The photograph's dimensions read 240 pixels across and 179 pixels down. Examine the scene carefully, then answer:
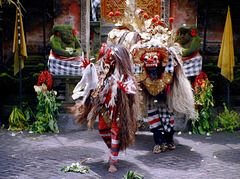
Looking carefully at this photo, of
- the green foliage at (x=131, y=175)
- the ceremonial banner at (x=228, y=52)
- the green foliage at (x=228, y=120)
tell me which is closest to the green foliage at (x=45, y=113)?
the green foliage at (x=131, y=175)

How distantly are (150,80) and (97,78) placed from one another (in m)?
1.48

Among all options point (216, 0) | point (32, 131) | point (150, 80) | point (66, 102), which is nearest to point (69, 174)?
point (150, 80)

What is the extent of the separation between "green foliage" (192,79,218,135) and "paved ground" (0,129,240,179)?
28 centimetres

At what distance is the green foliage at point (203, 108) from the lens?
7891mm

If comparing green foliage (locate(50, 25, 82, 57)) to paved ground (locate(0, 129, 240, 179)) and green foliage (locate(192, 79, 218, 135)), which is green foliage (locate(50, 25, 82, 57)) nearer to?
paved ground (locate(0, 129, 240, 179))

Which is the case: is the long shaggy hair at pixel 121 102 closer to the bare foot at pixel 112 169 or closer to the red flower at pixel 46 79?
the bare foot at pixel 112 169

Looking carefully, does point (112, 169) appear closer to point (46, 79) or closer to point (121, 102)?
point (121, 102)

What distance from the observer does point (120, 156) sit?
20.0 feet

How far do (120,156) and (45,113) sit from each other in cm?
273

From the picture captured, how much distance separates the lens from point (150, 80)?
623cm

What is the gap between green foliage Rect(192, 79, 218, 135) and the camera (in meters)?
7.89

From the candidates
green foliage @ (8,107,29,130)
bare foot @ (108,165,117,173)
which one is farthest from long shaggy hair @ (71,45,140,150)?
green foliage @ (8,107,29,130)

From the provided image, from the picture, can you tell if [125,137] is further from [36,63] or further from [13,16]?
[13,16]

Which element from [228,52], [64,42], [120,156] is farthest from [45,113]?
[228,52]
